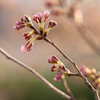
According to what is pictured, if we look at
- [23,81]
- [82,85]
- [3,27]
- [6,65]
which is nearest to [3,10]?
[3,27]

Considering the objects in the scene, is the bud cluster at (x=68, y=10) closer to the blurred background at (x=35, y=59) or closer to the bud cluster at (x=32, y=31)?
the blurred background at (x=35, y=59)

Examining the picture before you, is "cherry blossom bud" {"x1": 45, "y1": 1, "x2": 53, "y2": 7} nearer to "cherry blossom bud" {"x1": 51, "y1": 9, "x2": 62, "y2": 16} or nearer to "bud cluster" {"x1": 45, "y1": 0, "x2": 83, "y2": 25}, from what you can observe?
"bud cluster" {"x1": 45, "y1": 0, "x2": 83, "y2": 25}

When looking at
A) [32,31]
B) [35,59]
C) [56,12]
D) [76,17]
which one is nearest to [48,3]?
[56,12]

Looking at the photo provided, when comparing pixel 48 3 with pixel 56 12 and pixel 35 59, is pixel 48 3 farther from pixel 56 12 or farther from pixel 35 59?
pixel 35 59

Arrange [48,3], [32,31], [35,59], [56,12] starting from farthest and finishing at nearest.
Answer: [35,59] → [48,3] → [56,12] → [32,31]

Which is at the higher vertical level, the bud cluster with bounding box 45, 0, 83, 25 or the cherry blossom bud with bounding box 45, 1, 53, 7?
the cherry blossom bud with bounding box 45, 1, 53, 7

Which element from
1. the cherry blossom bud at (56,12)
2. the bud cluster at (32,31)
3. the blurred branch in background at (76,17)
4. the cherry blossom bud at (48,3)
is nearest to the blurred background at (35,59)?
the blurred branch in background at (76,17)

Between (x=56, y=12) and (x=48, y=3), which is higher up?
(x=48, y=3)

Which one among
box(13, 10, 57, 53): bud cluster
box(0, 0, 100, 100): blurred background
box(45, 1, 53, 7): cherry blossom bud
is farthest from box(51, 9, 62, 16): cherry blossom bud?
box(13, 10, 57, 53): bud cluster

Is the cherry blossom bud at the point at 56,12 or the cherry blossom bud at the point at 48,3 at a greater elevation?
the cherry blossom bud at the point at 48,3
